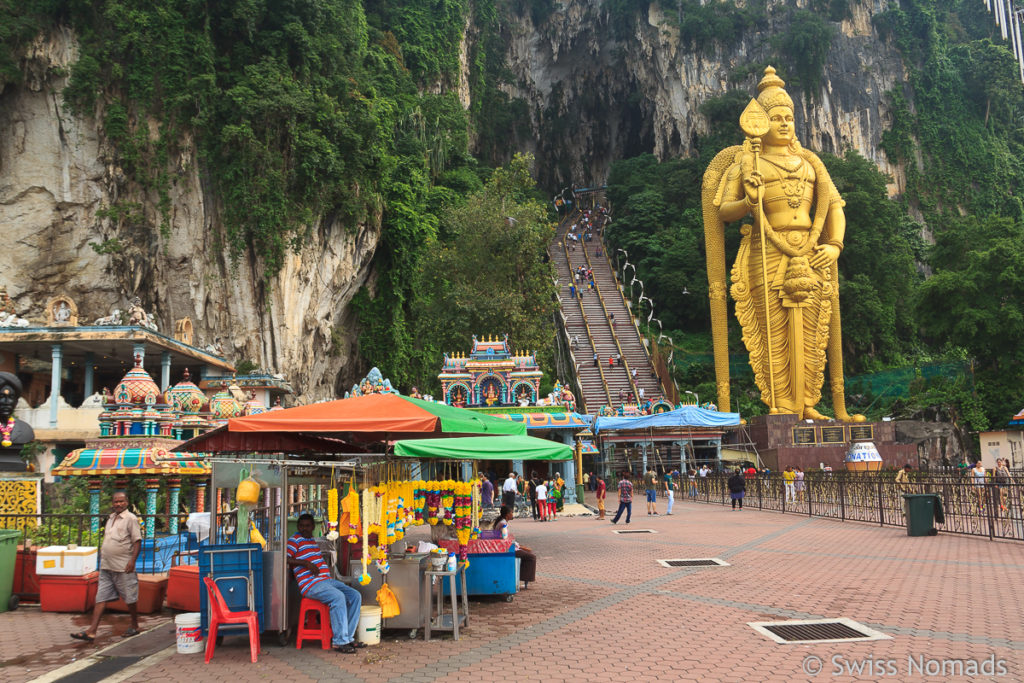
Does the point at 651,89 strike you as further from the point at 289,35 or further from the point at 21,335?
the point at 21,335

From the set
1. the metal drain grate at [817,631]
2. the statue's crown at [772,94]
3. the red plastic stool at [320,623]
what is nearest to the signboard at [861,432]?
the statue's crown at [772,94]

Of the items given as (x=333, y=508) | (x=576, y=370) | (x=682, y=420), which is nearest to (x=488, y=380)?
(x=682, y=420)

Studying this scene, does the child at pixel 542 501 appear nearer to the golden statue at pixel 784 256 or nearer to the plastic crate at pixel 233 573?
the plastic crate at pixel 233 573

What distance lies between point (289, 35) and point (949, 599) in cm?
3005

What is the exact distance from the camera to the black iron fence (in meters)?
14.1

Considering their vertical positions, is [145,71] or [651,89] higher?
[651,89]

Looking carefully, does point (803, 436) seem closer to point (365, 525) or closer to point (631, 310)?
point (631, 310)

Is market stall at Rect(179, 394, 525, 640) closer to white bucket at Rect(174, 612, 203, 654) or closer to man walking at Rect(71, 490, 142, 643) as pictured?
white bucket at Rect(174, 612, 203, 654)

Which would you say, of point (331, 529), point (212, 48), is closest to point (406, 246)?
point (212, 48)

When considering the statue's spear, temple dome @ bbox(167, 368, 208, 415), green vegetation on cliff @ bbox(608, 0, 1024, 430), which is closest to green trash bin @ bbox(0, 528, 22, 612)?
temple dome @ bbox(167, 368, 208, 415)

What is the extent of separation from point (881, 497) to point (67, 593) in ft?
49.6

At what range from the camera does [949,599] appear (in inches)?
336

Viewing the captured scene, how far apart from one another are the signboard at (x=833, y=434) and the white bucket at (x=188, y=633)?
1093 inches

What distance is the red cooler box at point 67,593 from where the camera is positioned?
30.7ft
